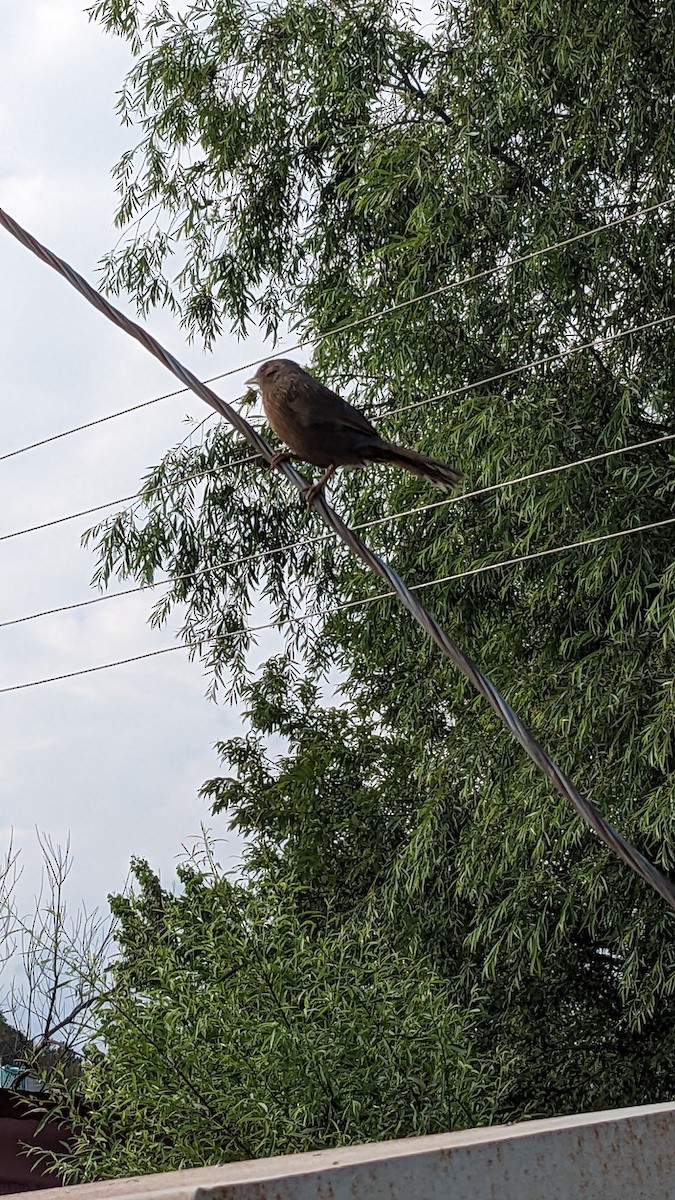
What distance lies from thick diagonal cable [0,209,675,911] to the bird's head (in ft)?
1.83

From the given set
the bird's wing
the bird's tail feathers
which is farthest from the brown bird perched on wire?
the bird's tail feathers

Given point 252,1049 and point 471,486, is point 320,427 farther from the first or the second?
point 471,486

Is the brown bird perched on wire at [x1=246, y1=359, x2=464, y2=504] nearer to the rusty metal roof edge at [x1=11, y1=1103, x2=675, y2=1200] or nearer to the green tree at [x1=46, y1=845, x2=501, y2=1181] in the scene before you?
the rusty metal roof edge at [x1=11, y1=1103, x2=675, y2=1200]

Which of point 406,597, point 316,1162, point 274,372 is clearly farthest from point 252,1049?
point 316,1162

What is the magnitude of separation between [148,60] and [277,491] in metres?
2.14

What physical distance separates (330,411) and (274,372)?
0.20 metres

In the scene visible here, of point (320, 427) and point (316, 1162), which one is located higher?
point (320, 427)

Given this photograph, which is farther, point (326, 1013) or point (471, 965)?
point (471, 965)

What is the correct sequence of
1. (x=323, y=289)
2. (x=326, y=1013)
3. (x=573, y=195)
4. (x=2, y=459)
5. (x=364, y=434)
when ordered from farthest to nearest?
(x=2, y=459)
(x=323, y=289)
(x=573, y=195)
(x=326, y=1013)
(x=364, y=434)

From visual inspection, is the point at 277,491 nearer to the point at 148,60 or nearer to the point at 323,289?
the point at 323,289

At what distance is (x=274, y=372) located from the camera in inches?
90.8

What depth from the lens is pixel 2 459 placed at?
6785mm

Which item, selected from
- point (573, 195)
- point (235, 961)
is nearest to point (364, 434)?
point (235, 961)

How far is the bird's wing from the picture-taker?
7.05 ft
